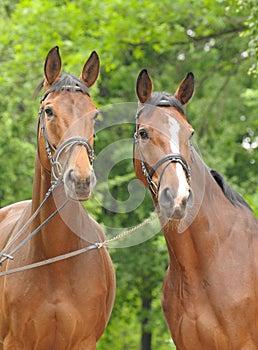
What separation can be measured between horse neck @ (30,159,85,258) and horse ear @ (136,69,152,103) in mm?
974

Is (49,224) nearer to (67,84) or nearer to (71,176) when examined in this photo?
(71,176)

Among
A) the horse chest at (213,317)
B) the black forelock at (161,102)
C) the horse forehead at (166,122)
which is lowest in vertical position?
the horse chest at (213,317)

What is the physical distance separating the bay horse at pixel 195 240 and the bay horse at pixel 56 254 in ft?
1.65

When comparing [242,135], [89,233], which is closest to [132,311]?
[242,135]

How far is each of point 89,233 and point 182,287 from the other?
3.03ft

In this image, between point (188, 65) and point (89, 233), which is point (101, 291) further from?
point (188, 65)

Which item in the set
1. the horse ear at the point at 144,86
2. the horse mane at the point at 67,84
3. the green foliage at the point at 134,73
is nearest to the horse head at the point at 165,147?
the horse ear at the point at 144,86

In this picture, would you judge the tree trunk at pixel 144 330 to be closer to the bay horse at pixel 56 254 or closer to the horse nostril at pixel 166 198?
the bay horse at pixel 56 254

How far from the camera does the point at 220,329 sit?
6238 millimetres

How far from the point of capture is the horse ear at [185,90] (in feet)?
21.4

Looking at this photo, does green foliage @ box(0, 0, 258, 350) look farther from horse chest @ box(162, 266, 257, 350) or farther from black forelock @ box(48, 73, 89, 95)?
black forelock @ box(48, 73, 89, 95)

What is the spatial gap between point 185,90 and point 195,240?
120 centimetres

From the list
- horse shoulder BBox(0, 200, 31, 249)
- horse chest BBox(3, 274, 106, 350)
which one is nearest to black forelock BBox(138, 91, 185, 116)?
horse shoulder BBox(0, 200, 31, 249)

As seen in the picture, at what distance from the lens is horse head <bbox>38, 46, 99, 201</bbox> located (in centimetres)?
585
